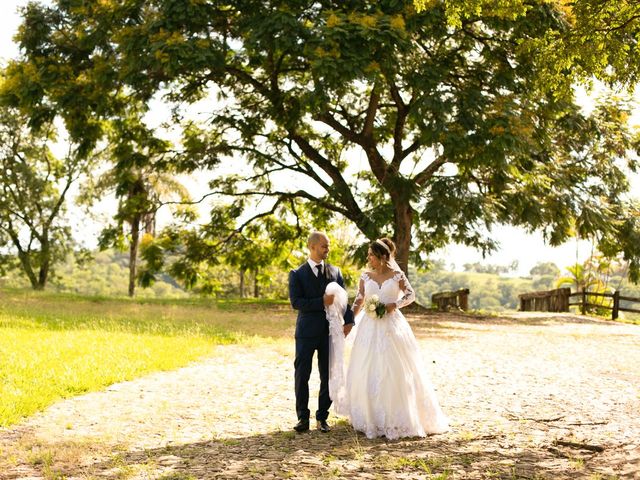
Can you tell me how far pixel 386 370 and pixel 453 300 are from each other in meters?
26.4

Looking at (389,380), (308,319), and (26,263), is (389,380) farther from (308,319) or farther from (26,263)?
(26,263)

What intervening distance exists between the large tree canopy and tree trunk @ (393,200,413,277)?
0.07 m

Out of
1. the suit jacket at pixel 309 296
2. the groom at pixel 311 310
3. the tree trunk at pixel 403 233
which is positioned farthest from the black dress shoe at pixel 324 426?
the tree trunk at pixel 403 233

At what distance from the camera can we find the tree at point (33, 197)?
40844 millimetres

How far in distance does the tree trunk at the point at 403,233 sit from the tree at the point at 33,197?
2130cm

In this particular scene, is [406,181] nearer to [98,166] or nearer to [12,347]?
[12,347]

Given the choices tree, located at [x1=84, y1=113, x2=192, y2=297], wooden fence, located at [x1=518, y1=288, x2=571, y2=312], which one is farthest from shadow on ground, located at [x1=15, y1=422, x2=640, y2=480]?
wooden fence, located at [x1=518, y1=288, x2=571, y2=312]

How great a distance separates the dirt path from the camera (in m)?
6.36

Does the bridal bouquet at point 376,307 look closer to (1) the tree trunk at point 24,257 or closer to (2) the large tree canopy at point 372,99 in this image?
(2) the large tree canopy at point 372,99

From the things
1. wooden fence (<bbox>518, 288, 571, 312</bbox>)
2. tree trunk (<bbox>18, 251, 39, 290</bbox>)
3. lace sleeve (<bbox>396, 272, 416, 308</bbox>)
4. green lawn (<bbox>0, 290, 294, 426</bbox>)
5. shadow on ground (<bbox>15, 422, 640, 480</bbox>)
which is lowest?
shadow on ground (<bbox>15, 422, 640, 480</bbox>)

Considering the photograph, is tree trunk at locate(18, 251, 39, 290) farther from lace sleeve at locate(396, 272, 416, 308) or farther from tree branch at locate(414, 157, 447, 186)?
lace sleeve at locate(396, 272, 416, 308)

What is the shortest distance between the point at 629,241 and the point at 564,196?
431cm

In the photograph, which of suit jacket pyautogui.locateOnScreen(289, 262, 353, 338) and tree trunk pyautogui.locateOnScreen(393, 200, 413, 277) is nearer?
suit jacket pyautogui.locateOnScreen(289, 262, 353, 338)

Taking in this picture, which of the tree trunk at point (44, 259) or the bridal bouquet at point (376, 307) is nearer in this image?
the bridal bouquet at point (376, 307)
